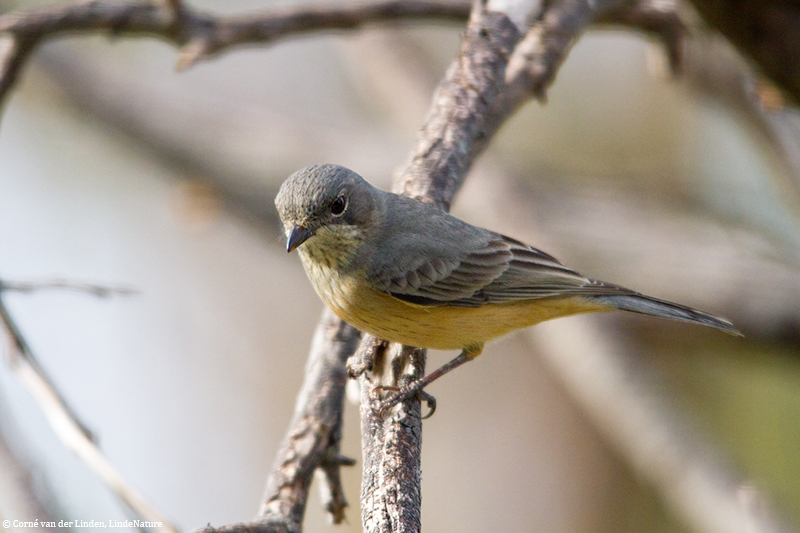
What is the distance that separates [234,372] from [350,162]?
399 centimetres

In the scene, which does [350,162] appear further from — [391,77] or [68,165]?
[68,165]

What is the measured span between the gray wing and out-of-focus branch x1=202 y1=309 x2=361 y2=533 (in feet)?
1.50

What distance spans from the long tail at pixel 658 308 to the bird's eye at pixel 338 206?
1.50m

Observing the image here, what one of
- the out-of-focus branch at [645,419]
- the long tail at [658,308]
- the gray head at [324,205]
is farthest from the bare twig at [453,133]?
the out-of-focus branch at [645,419]

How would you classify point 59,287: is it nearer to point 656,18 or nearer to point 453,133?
point 453,133

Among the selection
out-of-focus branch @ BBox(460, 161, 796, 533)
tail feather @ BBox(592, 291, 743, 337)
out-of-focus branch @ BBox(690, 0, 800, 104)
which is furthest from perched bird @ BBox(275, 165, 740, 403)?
out-of-focus branch @ BBox(460, 161, 796, 533)

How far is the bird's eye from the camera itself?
12.5ft

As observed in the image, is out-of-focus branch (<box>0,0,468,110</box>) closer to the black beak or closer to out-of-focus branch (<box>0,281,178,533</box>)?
the black beak

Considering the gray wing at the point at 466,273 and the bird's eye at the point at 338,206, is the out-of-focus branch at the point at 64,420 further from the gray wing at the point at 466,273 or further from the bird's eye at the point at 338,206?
the gray wing at the point at 466,273

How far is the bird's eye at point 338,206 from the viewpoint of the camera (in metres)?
3.81

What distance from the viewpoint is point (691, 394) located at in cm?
916

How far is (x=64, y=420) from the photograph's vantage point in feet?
8.32

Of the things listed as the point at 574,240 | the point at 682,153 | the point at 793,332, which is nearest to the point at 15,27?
the point at 574,240

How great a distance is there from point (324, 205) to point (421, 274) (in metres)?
0.65
